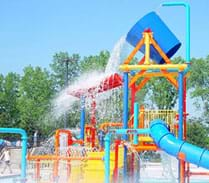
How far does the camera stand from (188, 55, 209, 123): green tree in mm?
34719

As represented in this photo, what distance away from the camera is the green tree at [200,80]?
34719 mm

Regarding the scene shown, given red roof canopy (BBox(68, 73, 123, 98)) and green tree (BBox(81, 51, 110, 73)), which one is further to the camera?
green tree (BBox(81, 51, 110, 73))

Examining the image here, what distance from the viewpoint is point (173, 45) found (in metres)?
12.0

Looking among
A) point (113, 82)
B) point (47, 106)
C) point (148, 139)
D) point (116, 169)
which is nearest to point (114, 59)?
point (113, 82)

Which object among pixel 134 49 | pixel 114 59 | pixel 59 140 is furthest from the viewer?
pixel 114 59

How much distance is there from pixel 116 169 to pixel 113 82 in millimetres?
3573

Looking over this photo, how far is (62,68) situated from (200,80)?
9.73 meters

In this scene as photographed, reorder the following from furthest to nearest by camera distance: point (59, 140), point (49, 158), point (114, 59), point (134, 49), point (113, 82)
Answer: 1. point (114, 59)
2. point (113, 82)
3. point (134, 49)
4. point (59, 140)
5. point (49, 158)

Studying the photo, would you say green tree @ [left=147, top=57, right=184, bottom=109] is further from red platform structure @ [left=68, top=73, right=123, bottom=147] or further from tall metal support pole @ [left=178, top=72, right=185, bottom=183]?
tall metal support pole @ [left=178, top=72, right=185, bottom=183]

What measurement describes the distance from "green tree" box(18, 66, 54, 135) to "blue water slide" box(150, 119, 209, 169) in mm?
21823

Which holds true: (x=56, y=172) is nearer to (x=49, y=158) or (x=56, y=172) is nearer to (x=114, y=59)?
(x=49, y=158)

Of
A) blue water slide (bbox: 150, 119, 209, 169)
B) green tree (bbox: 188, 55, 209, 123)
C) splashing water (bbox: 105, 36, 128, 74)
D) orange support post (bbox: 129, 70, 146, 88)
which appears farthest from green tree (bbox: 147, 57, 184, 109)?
blue water slide (bbox: 150, 119, 209, 169)

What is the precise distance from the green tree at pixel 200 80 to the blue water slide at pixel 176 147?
25388mm

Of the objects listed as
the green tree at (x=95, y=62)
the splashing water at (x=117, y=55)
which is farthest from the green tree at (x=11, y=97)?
the splashing water at (x=117, y=55)
